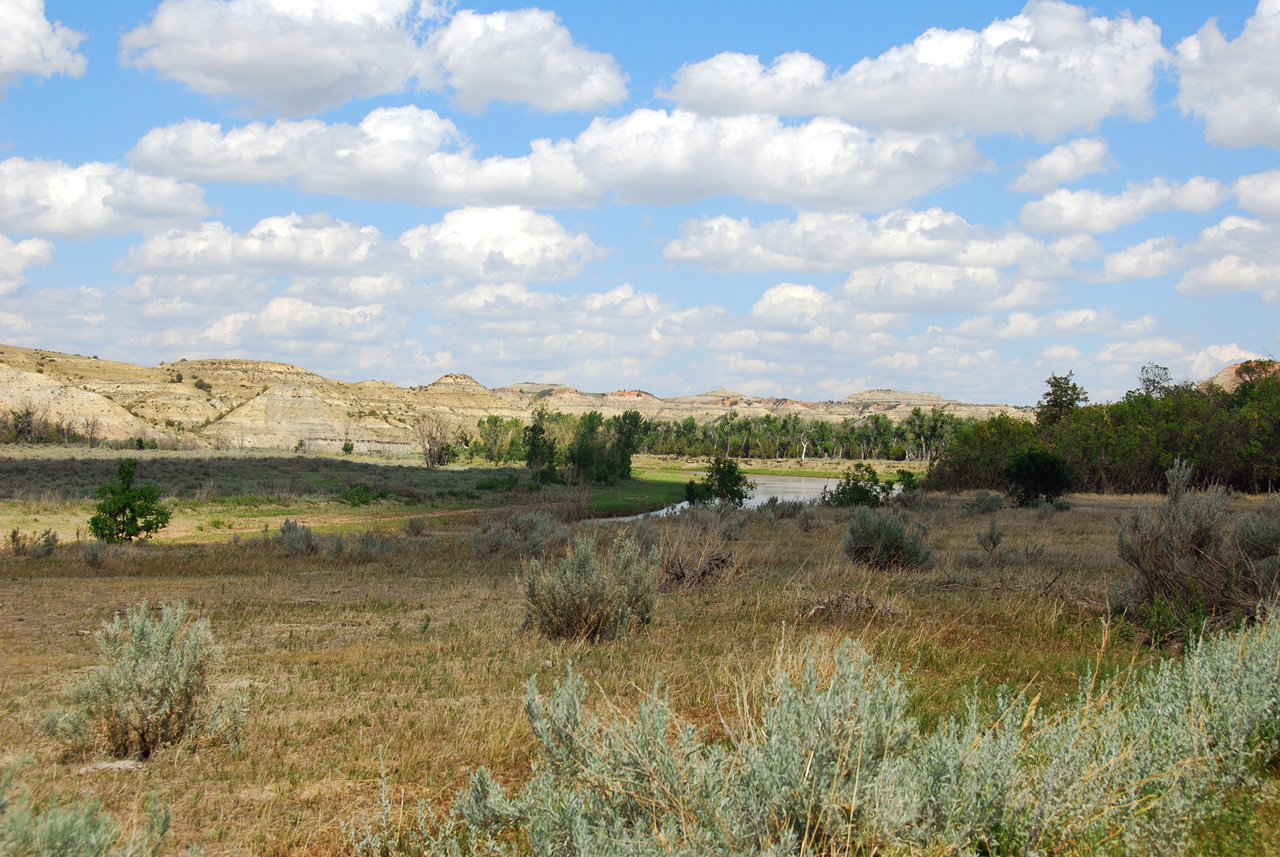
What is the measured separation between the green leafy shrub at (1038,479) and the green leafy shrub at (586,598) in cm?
2667

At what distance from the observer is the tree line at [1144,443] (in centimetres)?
3575

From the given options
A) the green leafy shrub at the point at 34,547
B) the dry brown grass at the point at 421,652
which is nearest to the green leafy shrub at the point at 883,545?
the dry brown grass at the point at 421,652

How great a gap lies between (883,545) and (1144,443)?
32.2 meters

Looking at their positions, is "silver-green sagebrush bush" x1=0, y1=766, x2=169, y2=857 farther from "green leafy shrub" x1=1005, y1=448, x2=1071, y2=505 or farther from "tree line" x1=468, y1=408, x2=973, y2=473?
"tree line" x1=468, y1=408, x2=973, y2=473

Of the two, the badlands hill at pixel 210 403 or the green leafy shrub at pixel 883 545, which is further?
the badlands hill at pixel 210 403

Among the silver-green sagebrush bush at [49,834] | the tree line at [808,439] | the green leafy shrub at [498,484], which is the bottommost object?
the green leafy shrub at [498,484]

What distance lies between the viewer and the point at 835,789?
109 inches

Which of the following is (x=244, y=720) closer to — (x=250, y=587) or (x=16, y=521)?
(x=250, y=587)

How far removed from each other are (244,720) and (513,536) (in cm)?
1336

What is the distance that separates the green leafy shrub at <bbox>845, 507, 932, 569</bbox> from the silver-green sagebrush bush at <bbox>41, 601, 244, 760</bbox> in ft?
34.6

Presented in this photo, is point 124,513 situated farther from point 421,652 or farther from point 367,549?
point 421,652

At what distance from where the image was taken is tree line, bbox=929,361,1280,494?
1407 inches

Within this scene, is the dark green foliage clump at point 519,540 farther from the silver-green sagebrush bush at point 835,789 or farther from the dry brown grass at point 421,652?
the silver-green sagebrush bush at point 835,789

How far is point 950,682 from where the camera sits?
253 inches
